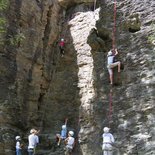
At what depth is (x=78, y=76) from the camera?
21.0m

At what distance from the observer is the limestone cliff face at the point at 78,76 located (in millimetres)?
14367

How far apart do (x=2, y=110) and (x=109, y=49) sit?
265 inches

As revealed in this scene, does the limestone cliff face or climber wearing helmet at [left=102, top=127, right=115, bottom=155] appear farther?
the limestone cliff face

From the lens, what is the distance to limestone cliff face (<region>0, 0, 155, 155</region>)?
14367 millimetres

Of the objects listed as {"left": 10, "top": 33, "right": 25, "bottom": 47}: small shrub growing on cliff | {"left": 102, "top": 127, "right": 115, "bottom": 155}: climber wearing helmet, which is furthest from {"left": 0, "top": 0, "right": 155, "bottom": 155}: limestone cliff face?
{"left": 102, "top": 127, "right": 115, "bottom": 155}: climber wearing helmet

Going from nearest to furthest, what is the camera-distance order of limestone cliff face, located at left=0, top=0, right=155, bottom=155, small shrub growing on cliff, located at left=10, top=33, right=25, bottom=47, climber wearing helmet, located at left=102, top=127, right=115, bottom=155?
climber wearing helmet, located at left=102, top=127, right=115, bottom=155 → limestone cliff face, located at left=0, top=0, right=155, bottom=155 → small shrub growing on cliff, located at left=10, top=33, right=25, bottom=47

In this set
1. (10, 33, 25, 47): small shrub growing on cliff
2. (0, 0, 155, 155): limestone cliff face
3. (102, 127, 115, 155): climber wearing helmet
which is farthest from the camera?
(10, 33, 25, 47): small shrub growing on cliff

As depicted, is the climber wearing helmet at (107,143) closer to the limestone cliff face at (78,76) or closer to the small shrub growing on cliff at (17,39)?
the limestone cliff face at (78,76)

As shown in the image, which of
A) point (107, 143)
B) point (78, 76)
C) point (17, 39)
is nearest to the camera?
point (107, 143)

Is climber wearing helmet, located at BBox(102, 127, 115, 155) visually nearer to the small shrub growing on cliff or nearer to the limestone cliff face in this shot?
the limestone cliff face

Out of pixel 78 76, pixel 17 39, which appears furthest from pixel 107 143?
pixel 17 39

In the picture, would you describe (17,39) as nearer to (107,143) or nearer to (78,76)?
(78,76)

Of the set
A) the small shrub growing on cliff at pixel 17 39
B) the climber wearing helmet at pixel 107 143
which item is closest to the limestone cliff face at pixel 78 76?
the small shrub growing on cliff at pixel 17 39

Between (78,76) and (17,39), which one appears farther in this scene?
(17,39)
